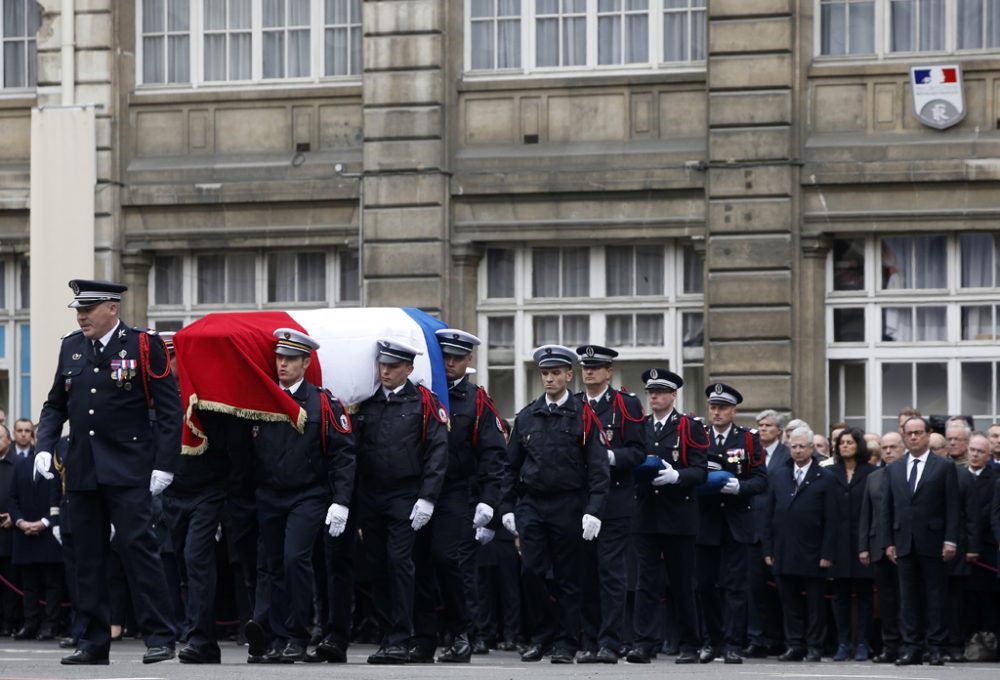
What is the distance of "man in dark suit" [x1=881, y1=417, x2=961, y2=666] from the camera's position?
16.1m

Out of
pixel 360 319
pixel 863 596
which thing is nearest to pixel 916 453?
pixel 863 596

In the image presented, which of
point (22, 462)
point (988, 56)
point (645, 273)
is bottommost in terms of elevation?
Result: point (22, 462)

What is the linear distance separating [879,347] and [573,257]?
11.8ft

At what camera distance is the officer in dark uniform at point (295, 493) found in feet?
43.5

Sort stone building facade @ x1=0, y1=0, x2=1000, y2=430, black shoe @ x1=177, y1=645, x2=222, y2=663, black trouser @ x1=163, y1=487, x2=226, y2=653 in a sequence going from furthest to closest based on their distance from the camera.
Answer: stone building facade @ x1=0, y1=0, x2=1000, y2=430
black trouser @ x1=163, y1=487, x2=226, y2=653
black shoe @ x1=177, y1=645, x2=222, y2=663

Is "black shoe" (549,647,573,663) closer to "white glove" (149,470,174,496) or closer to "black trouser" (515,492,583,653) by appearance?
"black trouser" (515,492,583,653)

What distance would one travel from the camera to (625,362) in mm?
24484

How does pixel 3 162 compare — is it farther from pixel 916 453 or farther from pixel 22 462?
pixel 916 453

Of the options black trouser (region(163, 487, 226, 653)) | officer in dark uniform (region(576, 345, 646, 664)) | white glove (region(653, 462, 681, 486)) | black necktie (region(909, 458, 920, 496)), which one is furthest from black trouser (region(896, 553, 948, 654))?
black trouser (region(163, 487, 226, 653))

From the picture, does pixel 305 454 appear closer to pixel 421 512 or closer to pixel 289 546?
pixel 289 546

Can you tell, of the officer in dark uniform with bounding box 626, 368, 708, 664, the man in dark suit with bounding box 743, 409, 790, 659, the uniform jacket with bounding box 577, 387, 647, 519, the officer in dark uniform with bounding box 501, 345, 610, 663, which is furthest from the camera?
the man in dark suit with bounding box 743, 409, 790, 659

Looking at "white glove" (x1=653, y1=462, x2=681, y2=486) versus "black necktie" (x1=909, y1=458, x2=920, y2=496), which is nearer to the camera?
"white glove" (x1=653, y1=462, x2=681, y2=486)

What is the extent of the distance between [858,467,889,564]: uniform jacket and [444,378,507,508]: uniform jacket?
10.5 ft

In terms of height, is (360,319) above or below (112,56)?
below
